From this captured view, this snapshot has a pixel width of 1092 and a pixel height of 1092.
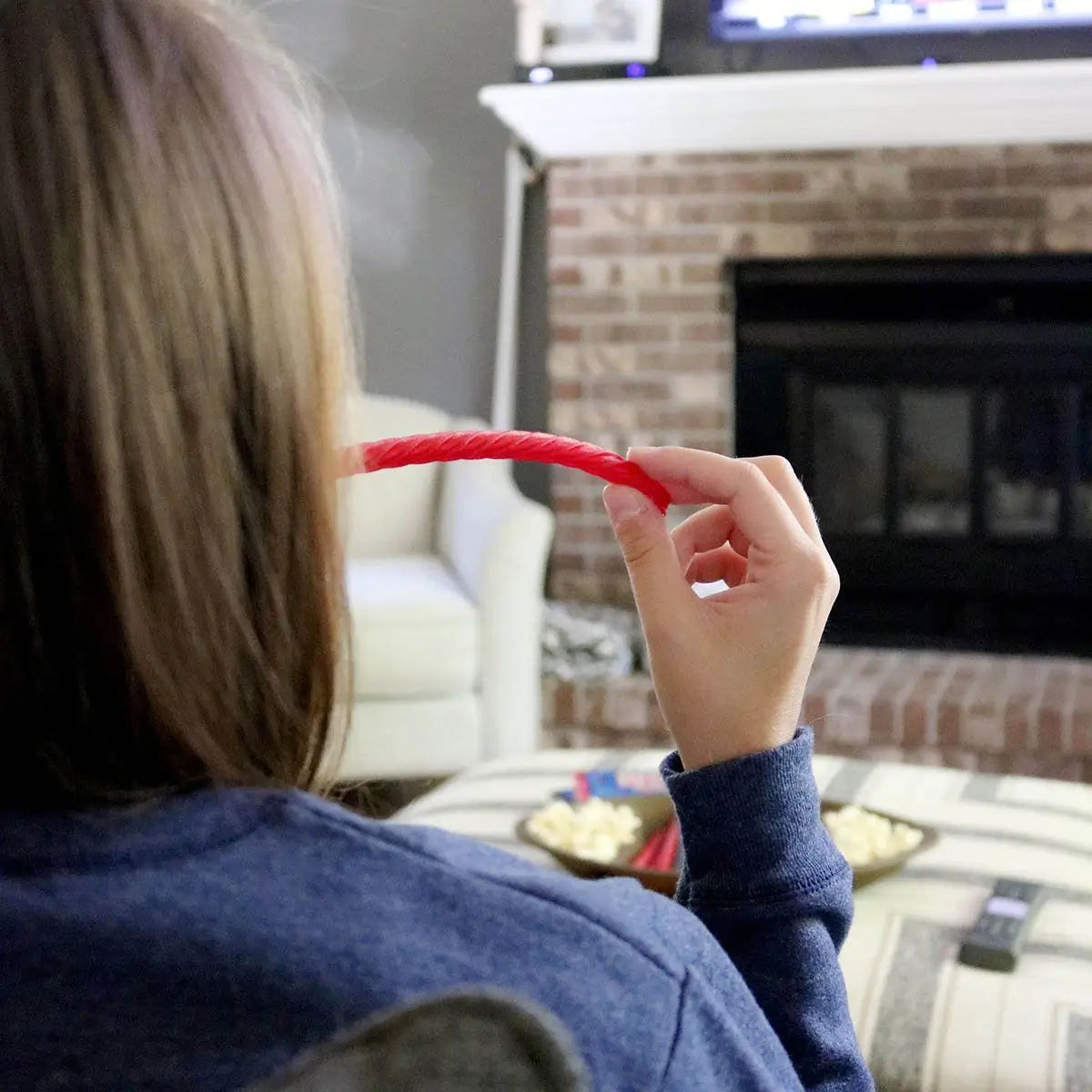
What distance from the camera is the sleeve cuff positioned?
0.57 meters

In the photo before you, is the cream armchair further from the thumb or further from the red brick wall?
the thumb

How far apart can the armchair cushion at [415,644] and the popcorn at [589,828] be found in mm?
987

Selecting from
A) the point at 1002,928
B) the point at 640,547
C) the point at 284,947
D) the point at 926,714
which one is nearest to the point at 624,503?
the point at 640,547

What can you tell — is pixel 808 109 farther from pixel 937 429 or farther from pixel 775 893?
pixel 775 893

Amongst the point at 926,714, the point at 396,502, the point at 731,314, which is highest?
the point at 731,314

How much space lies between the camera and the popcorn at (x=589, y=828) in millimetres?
1379

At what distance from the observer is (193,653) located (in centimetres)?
45

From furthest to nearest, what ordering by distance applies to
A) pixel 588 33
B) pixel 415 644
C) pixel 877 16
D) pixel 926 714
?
1. pixel 588 33
2. pixel 877 16
3. pixel 926 714
4. pixel 415 644

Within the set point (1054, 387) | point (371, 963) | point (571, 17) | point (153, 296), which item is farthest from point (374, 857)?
point (571, 17)

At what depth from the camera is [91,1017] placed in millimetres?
393

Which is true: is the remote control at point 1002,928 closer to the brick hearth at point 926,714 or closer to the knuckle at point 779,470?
the knuckle at point 779,470

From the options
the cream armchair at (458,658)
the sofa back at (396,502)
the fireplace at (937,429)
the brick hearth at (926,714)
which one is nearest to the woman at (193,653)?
the cream armchair at (458,658)

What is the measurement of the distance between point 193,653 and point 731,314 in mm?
2875

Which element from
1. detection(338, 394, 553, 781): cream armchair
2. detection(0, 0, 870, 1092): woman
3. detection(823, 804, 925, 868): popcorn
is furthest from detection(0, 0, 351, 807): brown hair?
detection(338, 394, 553, 781): cream armchair
